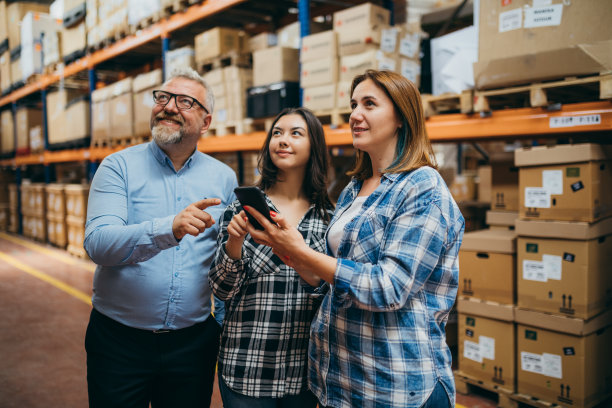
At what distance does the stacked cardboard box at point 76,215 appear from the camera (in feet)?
27.2

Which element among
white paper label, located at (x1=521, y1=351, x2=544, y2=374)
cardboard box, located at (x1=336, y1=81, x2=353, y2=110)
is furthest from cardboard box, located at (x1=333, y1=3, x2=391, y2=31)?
white paper label, located at (x1=521, y1=351, x2=544, y2=374)

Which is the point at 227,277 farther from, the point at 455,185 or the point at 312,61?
the point at 455,185

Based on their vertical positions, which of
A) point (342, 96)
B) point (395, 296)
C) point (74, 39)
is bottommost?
point (395, 296)

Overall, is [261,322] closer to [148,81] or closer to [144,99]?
[148,81]

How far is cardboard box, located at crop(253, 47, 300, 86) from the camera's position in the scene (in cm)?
463

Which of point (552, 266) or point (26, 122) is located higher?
point (26, 122)

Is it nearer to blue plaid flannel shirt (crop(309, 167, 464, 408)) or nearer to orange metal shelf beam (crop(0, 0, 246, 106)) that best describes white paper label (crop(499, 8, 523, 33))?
blue plaid flannel shirt (crop(309, 167, 464, 408))

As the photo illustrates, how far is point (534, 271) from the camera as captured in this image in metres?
3.17

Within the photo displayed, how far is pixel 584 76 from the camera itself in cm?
284

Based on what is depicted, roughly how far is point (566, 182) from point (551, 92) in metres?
0.62

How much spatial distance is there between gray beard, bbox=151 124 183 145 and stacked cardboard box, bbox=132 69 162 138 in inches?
174

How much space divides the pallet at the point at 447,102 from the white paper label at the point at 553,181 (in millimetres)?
674

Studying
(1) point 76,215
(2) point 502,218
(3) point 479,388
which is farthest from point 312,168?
(1) point 76,215

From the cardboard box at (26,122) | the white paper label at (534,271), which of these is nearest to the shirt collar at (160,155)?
the white paper label at (534,271)
